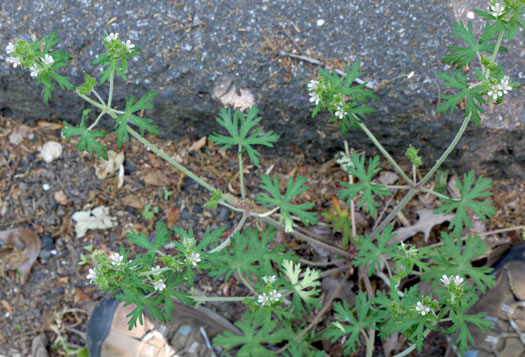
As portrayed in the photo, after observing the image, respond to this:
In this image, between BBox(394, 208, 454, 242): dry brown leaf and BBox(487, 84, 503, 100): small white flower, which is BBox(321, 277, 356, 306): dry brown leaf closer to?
BBox(394, 208, 454, 242): dry brown leaf

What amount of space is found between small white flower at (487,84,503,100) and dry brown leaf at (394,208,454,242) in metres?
1.50

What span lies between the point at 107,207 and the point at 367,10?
8.79 feet

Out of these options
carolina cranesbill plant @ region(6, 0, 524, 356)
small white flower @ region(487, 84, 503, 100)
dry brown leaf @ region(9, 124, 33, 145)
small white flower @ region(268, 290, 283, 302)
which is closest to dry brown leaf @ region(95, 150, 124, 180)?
dry brown leaf @ region(9, 124, 33, 145)

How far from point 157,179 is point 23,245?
1.29m

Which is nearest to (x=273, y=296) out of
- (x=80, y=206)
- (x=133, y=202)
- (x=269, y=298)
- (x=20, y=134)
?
(x=269, y=298)

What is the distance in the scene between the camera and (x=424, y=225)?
3.76 metres

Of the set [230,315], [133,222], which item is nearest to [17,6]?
[133,222]

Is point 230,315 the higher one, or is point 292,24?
point 292,24

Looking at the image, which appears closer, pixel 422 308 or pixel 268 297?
pixel 422 308

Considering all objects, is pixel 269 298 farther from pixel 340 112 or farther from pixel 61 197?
pixel 61 197

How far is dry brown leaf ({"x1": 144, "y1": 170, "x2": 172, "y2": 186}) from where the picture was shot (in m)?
4.12

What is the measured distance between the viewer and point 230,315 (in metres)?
3.92

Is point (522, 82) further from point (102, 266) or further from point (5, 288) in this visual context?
point (5, 288)

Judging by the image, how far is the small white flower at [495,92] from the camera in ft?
7.86
